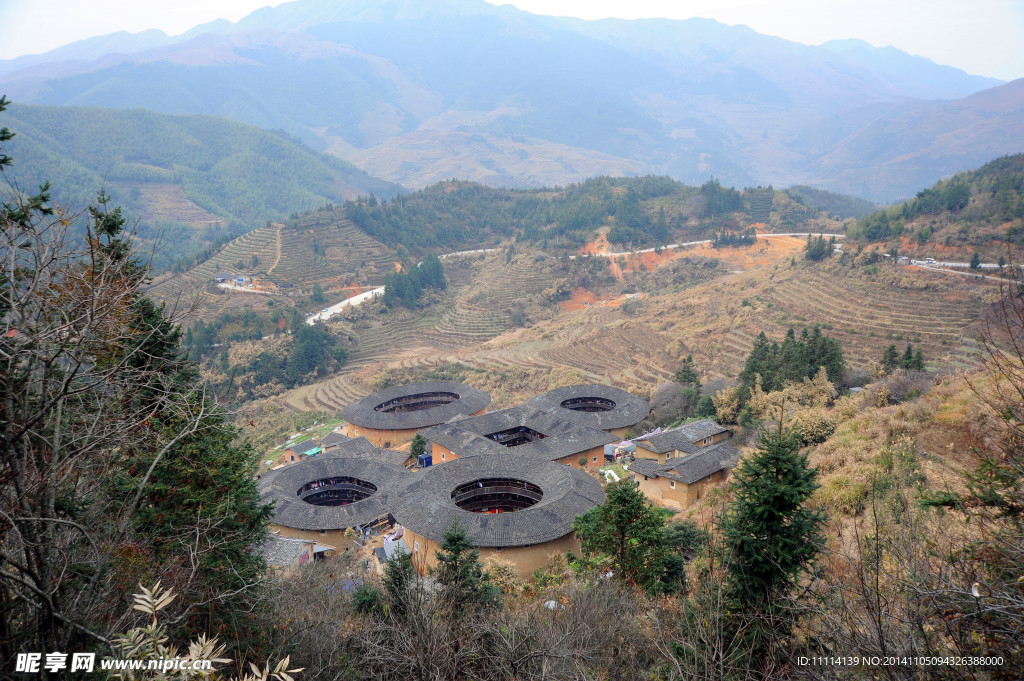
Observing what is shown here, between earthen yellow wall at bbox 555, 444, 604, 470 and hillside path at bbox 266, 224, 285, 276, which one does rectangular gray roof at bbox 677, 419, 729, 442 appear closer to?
earthen yellow wall at bbox 555, 444, 604, 470

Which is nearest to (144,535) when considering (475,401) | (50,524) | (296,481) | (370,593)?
(370,593)

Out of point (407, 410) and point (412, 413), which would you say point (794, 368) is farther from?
point (407, 410)

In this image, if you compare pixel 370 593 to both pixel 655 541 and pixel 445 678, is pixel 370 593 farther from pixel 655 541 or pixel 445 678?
pixel 655 541

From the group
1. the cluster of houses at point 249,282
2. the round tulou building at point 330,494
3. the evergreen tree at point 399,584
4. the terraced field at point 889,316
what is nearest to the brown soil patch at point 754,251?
the terraced field at point 889,316

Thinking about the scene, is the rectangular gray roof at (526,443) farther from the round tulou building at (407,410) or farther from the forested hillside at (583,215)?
the forested hillside at (583,215)

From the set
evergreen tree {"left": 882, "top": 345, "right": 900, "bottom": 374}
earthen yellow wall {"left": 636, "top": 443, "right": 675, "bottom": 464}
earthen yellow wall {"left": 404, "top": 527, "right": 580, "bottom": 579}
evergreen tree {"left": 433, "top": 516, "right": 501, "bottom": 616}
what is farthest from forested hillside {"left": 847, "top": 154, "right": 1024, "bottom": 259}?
evergreen tree {"left": 433, "top": 516, "right": 501, "bottom": 616}

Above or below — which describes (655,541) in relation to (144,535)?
below

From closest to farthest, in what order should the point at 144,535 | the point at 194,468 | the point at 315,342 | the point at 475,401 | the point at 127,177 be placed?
1. the point at 144,535
2. the point at 194,468
3. the point at 475,401
4. the point at 315,342
5. the point at 127,177
